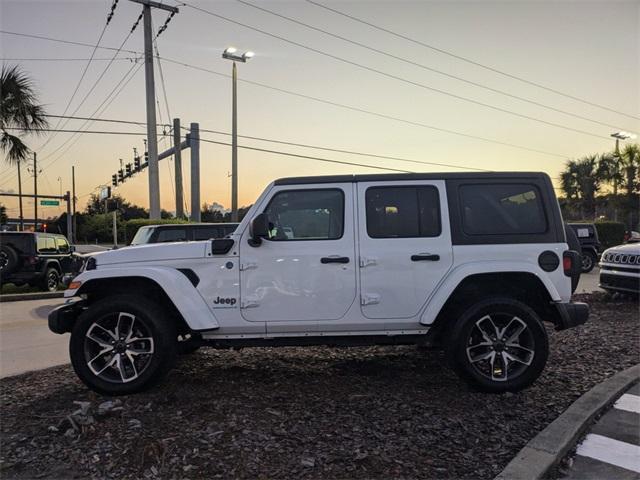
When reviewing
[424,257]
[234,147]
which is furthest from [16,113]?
[424,257]

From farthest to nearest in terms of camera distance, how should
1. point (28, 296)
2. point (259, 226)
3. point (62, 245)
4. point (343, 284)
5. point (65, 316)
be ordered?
1. point (62, 245)
2. point (28, 296)
3. point (65, 316)
4. point (343, 284)
5. point (259, 226)

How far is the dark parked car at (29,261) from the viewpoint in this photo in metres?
12.9

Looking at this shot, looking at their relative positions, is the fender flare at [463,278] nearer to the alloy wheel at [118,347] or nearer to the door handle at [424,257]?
the door handle at [424,257]

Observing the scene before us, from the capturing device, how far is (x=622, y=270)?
8.81 metres

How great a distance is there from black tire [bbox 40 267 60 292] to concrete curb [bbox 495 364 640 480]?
520 inches

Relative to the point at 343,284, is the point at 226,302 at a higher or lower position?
lower

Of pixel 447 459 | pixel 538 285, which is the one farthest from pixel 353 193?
pixel 447 459

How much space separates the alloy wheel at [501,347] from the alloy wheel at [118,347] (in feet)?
9.23

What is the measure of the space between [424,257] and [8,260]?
12359 mm

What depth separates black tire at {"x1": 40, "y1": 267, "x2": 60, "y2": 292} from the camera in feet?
43.9

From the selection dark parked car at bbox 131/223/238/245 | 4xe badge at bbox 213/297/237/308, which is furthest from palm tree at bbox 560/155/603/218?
4xe badge at bbox 213/297/237/308

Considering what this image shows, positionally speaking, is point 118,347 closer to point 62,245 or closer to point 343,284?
point 343,284

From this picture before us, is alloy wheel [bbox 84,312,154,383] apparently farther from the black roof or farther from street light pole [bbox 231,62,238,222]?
street light pole [bbox 231,62,238,222]

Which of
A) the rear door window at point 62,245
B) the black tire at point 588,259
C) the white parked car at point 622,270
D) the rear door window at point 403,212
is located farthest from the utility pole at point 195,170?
the rear door window at point 403,212
